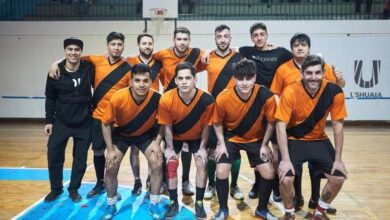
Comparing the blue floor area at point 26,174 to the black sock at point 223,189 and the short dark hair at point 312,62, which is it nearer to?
the black sock at point 223,189

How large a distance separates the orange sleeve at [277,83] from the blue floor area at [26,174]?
2897 mm

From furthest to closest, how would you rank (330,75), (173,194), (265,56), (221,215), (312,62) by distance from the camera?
(265,56) → (330,75) → (173,194) → (221,215) → (312,62)

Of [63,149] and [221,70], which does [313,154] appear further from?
[63,149]

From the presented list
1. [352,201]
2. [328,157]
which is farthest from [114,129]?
[352,201]

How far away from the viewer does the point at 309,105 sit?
348 centimetres

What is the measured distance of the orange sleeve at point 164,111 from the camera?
3.63 metres

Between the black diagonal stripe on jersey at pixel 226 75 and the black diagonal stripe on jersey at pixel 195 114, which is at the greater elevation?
the black diagonal stripe on jersey at pixel 226 75

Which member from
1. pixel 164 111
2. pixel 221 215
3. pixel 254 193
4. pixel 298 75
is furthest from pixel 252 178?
pixel 164 111

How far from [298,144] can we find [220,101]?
0.81 meters

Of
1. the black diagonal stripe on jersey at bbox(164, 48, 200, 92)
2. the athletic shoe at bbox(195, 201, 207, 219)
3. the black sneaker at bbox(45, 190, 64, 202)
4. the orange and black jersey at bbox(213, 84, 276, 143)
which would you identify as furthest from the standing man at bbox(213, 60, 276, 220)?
the black sneaker at bbox(45, 190, 64, 202)

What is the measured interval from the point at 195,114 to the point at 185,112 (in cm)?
10

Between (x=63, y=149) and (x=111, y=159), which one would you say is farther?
(x=63, y=149)

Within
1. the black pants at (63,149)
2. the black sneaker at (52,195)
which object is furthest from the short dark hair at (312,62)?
the black sneaker at (52,195)

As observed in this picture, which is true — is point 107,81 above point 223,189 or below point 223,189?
above
